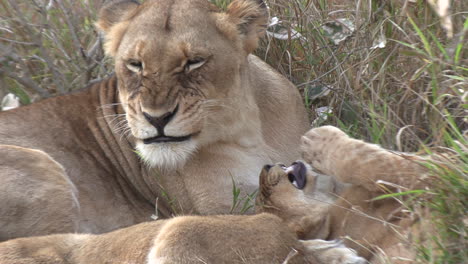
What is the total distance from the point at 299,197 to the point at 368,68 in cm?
120

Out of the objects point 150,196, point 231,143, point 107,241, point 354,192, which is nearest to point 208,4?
point 231,143

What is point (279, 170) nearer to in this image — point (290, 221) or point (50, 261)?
point (290, 221)

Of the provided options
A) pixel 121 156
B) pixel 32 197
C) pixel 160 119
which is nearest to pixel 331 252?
pixel 160 119

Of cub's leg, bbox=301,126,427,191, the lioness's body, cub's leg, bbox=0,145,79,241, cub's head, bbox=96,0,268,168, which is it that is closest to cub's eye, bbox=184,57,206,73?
cub's head, bbox=96,0,268,168

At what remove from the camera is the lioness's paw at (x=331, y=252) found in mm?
2674

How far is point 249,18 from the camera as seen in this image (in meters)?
3.64

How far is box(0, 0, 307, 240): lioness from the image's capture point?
326 centimetres

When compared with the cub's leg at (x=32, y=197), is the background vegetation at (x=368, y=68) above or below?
above

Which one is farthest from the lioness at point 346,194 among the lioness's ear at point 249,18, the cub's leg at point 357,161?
the lioness's ear at point 249,18

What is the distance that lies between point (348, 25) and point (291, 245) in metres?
2.00

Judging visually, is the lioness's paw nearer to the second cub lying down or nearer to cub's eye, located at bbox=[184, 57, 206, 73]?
the second cub lying down

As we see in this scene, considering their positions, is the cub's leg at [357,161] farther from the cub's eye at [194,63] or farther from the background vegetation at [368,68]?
the cub's eye at [194,63]

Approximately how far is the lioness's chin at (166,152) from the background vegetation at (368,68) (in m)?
0.76

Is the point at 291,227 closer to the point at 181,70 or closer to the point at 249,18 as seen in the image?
the point at 181,70
